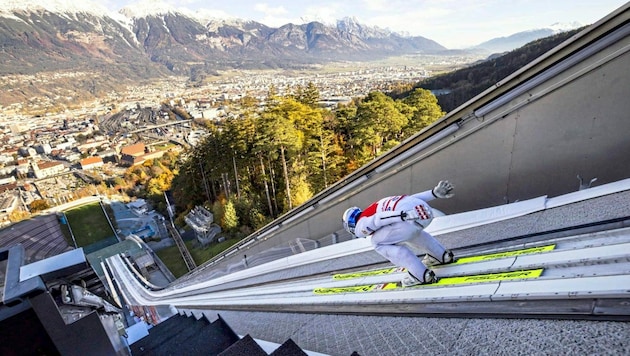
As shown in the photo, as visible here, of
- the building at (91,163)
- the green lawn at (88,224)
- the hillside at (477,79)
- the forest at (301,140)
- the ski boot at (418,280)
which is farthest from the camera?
the building at (91,163)

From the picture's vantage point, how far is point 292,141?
18.3m

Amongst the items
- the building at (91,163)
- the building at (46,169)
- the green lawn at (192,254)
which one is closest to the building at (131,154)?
the building at (91,163)

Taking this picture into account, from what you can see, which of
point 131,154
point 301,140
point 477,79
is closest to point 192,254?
point 301,140

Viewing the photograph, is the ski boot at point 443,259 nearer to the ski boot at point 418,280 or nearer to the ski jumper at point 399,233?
the ski jumper at point 399,233

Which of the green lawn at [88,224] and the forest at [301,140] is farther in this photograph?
the green lawn at [88,224]

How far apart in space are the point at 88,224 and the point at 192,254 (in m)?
23.3

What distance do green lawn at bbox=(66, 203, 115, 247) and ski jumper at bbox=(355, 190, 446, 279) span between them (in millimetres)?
37367

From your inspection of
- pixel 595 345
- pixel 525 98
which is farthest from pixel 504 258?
pixel 525 98

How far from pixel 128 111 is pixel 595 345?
582ft

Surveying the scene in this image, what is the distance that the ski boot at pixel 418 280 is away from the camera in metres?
2.42

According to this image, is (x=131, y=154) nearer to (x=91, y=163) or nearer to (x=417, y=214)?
(x=91, y=163)

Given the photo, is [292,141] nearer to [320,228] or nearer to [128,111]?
[320,228]

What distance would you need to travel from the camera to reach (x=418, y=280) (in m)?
2.47

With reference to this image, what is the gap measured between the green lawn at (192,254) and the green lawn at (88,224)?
14.8 metres
